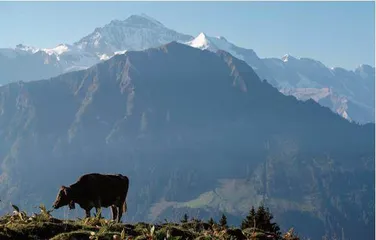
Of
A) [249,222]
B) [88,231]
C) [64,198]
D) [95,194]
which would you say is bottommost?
[88,231]

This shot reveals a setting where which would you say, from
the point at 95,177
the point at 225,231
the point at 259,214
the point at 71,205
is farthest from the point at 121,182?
the point at 259,214

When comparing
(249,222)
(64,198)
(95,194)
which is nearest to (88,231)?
(64,198)

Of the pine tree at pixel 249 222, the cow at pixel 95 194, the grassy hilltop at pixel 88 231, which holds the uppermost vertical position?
the cow at pixel 95 194

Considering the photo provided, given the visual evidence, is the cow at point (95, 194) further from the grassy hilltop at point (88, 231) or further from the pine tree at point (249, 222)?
the pine tree at point (249, 222)

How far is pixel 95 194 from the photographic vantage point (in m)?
26.1

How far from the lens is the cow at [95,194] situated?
25.0m

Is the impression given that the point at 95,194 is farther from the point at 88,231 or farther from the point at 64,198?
the point at 88,231

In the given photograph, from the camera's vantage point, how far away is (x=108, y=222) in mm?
16922

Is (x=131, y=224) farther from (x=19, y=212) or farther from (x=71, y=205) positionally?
(x=71, y=205)

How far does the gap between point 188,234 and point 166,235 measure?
2.63 metres

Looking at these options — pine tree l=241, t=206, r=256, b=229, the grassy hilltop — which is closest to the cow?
the grassy hilltop

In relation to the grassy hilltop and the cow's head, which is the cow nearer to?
the cow's head

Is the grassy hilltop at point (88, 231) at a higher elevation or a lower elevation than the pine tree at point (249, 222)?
lower

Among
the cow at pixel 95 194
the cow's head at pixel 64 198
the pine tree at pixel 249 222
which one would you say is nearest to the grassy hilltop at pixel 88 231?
the cow's head at pixel 64 198
